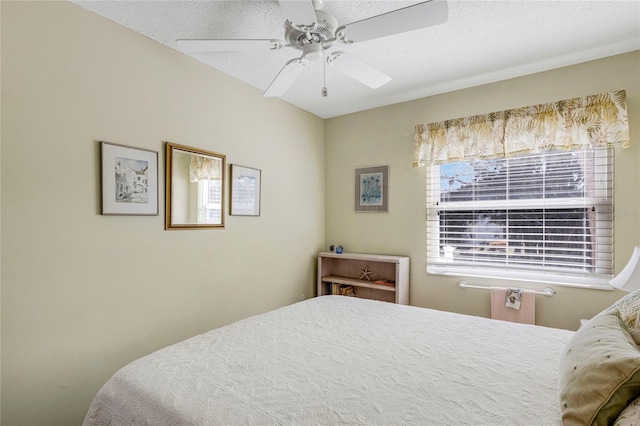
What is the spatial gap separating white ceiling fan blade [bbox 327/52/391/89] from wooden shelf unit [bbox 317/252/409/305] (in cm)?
168

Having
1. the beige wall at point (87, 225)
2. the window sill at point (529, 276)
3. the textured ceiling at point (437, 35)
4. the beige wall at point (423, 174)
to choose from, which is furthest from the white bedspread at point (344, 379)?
the textured ceiling at point (437, 35)

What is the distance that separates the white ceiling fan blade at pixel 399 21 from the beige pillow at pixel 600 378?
55.6 inches

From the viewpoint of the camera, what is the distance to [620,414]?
0.85 meters

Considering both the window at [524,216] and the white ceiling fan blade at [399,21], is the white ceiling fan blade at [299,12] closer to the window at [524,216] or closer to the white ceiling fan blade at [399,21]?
the white ceiling fan blade at [399,21]

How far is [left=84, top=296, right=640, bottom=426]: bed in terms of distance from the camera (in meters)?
1.07

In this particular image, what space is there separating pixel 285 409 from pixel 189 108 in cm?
218

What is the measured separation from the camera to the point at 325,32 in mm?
1755

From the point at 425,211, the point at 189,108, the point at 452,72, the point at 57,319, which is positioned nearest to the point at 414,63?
the point at 452,72

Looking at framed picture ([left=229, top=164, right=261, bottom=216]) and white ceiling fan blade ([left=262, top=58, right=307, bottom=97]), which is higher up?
white ceiling fan blade ([left=262, top=58, right=307, bottom=97])

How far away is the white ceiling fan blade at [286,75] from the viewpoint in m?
1.95

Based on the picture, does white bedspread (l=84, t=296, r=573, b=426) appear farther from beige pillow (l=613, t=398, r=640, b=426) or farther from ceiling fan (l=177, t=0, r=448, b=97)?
ceiling fan (l=177, t=0, r=448, b=97)

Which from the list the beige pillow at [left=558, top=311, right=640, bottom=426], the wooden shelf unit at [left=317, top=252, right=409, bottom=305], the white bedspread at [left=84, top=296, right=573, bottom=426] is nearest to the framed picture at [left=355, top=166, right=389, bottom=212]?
the wooden shelf unit at [left=317, top=252, right=409, bottom=305]

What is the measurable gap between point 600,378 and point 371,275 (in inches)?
104

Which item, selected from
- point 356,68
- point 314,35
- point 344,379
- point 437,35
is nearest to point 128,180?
point 314,35
